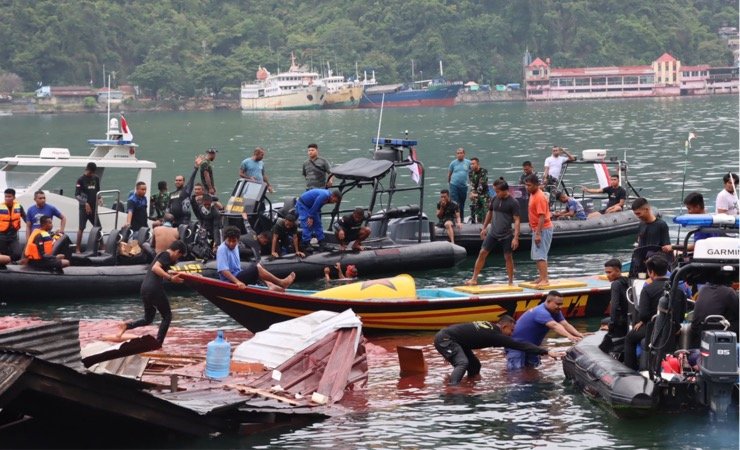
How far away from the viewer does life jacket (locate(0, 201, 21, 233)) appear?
72.6 ft

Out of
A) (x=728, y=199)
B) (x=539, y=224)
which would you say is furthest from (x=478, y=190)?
(x=728, y=199)

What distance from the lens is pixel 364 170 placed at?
24.5 metres

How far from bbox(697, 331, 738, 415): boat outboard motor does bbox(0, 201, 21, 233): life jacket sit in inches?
490

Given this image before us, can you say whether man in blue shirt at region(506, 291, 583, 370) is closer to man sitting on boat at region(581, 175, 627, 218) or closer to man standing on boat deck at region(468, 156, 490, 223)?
man standing on boat deck at region(468, 156, 490, 223)

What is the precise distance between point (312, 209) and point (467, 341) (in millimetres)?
7399

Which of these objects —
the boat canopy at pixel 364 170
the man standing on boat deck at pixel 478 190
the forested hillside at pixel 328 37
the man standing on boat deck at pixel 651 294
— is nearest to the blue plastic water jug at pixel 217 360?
the man standing on boat deck at pixel 651 294

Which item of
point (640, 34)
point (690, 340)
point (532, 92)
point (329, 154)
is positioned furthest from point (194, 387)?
point (640, 34)

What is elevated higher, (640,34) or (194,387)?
(640,34)

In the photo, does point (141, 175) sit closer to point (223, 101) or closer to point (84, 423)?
point (84, 423)

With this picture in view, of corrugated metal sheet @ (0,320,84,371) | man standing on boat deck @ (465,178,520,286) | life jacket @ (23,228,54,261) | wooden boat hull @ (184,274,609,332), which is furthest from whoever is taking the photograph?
life jacket @ (23,228,54,261)

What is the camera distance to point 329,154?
67.6 meters

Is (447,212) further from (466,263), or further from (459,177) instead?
(459,177)

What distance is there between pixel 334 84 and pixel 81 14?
3265cm

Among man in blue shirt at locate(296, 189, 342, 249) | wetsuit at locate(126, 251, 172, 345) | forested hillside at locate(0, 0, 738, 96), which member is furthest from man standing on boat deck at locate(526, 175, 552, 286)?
forested hillside at locate(0, 0, 738, 96)
